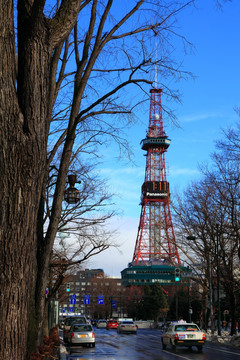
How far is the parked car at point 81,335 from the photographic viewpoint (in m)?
26.5

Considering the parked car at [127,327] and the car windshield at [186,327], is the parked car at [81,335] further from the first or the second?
the parked car at [127,327]

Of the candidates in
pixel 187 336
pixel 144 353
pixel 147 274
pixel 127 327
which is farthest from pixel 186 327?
pixel 147 274

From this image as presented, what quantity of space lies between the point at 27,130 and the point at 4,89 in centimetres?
59

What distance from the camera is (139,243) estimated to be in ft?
376

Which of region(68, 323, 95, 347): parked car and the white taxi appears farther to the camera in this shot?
region(68, 323, 95, 347): parked car

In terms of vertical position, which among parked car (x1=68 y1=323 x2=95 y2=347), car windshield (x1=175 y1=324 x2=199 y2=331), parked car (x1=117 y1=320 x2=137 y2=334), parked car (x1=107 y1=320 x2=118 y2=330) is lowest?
parked car (x1=107 y1=320 x2=118 y2=330)

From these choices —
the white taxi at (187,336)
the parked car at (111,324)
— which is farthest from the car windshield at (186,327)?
the parked car at (111,324)

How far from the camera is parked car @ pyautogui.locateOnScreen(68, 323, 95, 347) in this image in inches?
1045

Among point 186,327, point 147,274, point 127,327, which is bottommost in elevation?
point 127,327

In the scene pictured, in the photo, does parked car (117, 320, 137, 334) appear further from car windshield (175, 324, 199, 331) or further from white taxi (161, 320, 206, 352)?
car windshield (175, 324, 199, 331)

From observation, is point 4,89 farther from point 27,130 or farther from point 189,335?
point 189,335

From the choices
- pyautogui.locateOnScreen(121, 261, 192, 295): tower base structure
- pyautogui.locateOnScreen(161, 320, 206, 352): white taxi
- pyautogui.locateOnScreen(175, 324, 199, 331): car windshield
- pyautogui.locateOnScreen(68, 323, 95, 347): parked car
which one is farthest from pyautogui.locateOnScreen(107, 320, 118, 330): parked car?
pyautogui.locateOnScreen(121, 261, 192, 295): tower base structure

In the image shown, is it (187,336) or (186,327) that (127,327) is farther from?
(187,336)

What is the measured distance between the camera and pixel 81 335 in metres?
26.8
